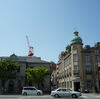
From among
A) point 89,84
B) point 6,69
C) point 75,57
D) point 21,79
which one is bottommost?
point 89,84

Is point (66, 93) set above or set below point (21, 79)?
below

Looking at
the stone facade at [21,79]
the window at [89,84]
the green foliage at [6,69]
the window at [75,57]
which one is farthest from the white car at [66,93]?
the stone facade at [21,79]

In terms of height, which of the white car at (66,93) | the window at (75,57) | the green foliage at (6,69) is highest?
the window at (75,57)

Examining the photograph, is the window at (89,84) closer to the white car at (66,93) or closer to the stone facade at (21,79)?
the stone facade at (21,79)

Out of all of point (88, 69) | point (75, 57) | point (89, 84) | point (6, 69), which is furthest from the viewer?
point (75, 57)

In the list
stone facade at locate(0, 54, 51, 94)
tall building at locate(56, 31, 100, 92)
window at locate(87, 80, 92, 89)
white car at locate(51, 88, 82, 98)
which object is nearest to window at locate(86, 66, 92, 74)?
tall building at locate(56, 31, 100, 92)

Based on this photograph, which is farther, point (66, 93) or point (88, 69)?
point (88, 69)

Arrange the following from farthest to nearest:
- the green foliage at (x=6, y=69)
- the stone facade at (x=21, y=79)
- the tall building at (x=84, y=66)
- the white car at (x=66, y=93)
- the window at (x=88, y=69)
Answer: the stone facade at (x=21, y=79), the window at (x=88, y=69), the tall building at (x=84, y=66), the green foliage at (x=6, y=69), the white car at (x=66, y=93)

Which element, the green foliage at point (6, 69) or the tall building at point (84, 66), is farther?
the tall building at point (84, 66)

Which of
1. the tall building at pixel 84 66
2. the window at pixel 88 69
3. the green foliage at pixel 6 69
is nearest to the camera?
the green foliage at pixel 6 69

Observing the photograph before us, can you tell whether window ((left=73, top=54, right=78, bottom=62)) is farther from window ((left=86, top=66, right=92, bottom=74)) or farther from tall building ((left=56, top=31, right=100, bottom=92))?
window ((left=86, top=66, right=92, bottom=74))

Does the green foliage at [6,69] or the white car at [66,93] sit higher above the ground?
the green foliage at [6,69]

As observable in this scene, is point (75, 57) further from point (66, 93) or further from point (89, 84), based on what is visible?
point (66, 93)

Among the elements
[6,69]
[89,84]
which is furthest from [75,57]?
[6,69]
